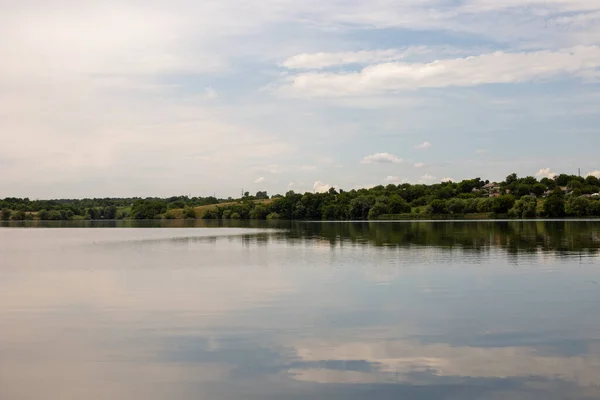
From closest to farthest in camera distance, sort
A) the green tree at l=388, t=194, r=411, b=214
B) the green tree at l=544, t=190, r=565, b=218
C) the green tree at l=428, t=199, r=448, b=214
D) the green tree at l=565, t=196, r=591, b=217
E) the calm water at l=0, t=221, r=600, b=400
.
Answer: the calm water at l=0, t=221, r=600, b=400, the green tree at l=565, t=196, r=591, b=217, the green tree at l=544, t=190, r=565, b=218, the green tree at l=428, t=199, r=448, b=214, the green tree at l=388, t=194, r=411, b=214

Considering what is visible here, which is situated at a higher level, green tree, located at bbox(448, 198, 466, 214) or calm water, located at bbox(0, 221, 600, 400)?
green tree, located at bbox(448, 198, 466, 214)

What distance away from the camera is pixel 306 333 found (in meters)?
18.2

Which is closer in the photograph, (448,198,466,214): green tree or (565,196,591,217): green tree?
(565,196,591,217): green tree

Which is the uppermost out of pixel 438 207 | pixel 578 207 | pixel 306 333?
pixel 438 207

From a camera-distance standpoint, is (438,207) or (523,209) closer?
(523,209)

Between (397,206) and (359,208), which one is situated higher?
(397,206)

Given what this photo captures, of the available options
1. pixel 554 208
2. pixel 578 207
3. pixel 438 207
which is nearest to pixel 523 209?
pixel 554 208

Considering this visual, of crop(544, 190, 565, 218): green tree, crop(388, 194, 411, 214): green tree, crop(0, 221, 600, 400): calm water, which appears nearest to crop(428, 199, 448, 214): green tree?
crop(388, 194, 411, 214): green tree

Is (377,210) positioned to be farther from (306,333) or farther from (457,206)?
(306,333)

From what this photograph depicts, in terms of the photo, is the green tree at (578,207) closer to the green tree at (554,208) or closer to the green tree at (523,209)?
the green tree at (554,208)

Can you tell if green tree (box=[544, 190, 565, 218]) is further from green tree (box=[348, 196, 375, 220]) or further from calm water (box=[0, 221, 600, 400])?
calm water (box=[0, 221, 600, 400])

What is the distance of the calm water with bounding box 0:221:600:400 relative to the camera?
1331 cm

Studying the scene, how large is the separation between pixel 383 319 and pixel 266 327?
3.90 meters

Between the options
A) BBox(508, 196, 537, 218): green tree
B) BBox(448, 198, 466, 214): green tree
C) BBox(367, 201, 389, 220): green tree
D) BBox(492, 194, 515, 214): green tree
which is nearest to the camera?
BBox(508, 196, 537, 218): green tree
